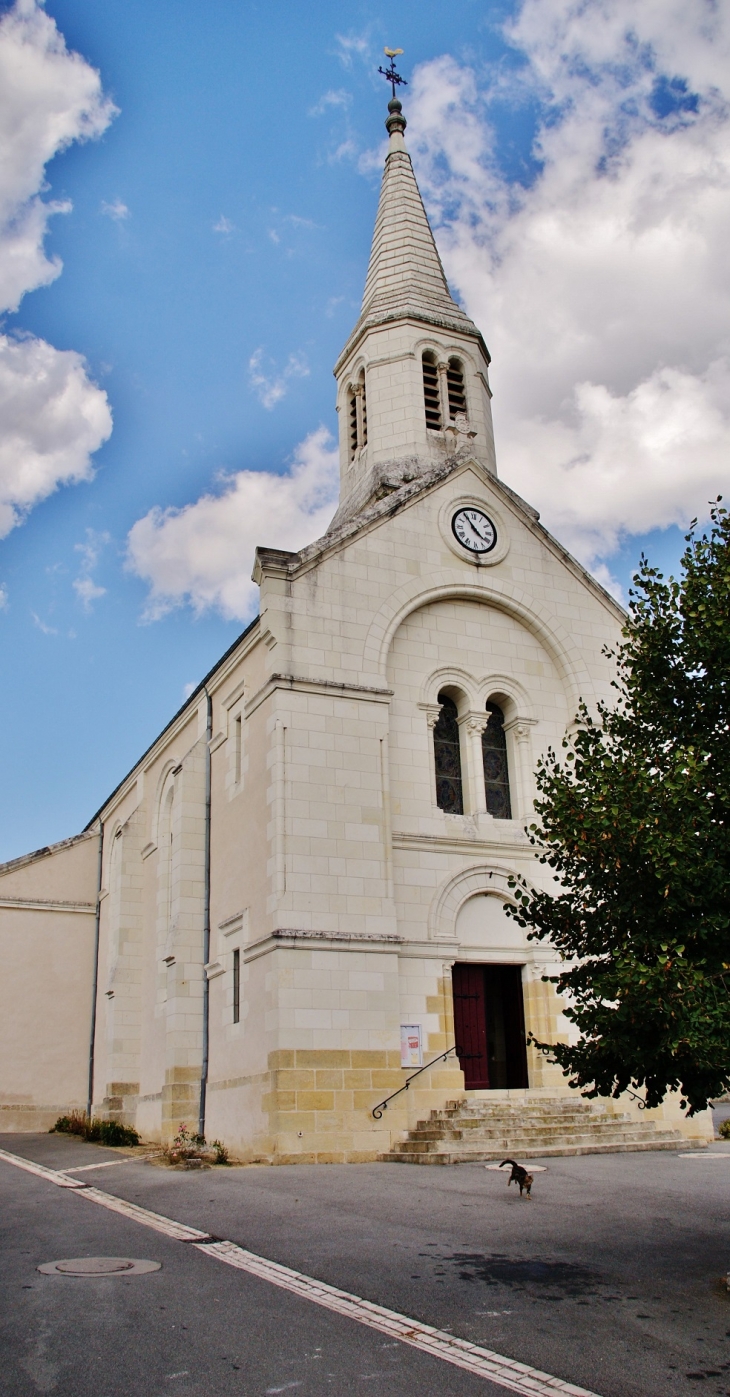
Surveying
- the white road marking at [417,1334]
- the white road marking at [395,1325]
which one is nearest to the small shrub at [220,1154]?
the white road marking at [395,1325]

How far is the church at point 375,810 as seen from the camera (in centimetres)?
1741

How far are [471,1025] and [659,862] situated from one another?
468 inches

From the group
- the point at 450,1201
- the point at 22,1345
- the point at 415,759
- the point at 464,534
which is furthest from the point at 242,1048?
the point at 22,1345

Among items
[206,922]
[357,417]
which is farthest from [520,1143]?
[357,417]

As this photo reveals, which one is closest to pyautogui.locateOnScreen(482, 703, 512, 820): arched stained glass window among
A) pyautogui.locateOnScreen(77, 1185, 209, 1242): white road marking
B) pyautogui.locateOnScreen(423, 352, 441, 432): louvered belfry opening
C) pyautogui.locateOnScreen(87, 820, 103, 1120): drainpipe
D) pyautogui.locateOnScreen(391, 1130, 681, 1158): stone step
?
pyautogui.locateOnScreen(391, 1130, 681, 1158): stone step

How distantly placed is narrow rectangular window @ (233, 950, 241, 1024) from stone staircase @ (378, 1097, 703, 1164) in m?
3.85

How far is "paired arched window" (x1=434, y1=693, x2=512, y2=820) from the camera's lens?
20688 millimetres

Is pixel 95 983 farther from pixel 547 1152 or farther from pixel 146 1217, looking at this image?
pixel 146 1217

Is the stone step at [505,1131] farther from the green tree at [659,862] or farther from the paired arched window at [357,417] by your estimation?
the paired arched window at [357,417]

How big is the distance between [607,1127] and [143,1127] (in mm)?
10884

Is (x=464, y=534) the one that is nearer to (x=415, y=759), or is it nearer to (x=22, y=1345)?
(x=415, y=759)

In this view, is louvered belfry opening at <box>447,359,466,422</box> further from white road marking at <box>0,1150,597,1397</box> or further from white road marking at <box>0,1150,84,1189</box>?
white road marking at <box>0,1150,597,1397</box>

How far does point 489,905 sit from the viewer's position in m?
19.8

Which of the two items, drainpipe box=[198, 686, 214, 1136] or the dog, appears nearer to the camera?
the dog
